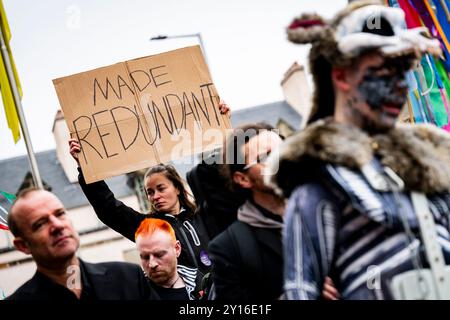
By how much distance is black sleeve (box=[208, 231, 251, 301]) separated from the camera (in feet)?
7.80

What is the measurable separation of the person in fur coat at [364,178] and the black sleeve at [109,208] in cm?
117

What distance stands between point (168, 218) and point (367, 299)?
5.04 feet

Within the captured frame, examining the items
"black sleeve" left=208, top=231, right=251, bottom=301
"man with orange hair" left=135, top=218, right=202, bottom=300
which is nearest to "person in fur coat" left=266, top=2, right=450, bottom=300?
"black sleeve" left=208, top=231, right=251, bottom=301

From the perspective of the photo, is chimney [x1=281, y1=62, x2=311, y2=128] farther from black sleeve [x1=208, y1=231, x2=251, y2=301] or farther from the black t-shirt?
the black t-shirt

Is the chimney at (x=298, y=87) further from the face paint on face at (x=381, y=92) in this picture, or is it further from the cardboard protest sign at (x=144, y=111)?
the cardboard protest sign at (x=144, y=111)

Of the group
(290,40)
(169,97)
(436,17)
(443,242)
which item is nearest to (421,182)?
(443,242)

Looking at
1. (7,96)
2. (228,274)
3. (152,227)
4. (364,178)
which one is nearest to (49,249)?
(228,274)

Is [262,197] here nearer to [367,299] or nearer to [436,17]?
[367,299]

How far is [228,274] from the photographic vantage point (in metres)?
2.40

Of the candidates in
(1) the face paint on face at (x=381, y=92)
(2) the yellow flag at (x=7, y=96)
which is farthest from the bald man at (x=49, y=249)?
(2) the yellow flag at (x=7, y=96)

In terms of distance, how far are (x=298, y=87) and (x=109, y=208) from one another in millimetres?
1315

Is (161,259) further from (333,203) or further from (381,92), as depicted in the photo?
(381,92)
